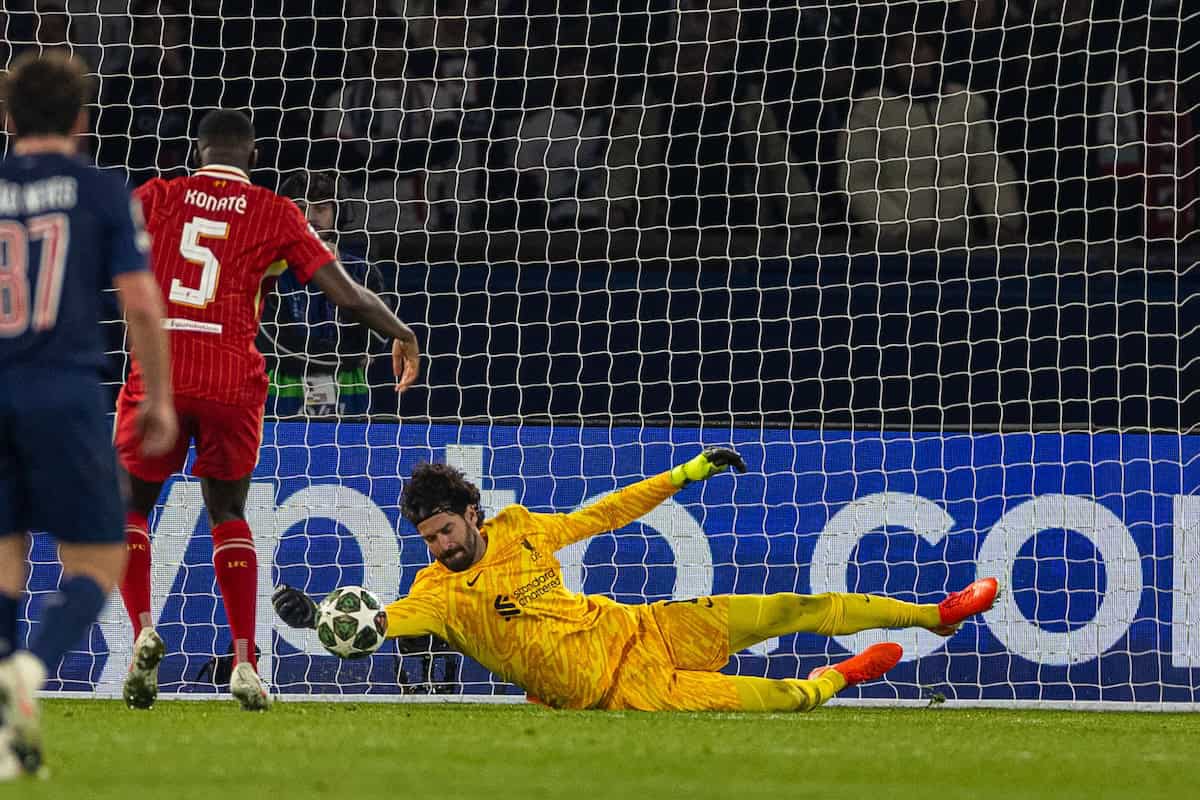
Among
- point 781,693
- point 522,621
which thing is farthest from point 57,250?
point 781,693

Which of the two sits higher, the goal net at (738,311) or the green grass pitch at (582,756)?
the goal net at (738,311)

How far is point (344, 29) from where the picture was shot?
10.5m

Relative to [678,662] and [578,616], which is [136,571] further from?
[678,662]

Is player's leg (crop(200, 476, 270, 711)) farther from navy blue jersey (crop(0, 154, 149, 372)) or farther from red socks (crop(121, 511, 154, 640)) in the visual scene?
navy blue jersey (crop(0, 154, 149, 372))

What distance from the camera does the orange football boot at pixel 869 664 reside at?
7238 millimetres

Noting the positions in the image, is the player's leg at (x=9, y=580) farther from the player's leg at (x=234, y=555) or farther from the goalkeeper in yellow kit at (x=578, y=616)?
the goalkeeper in yellow kit at (x=578, y=616)

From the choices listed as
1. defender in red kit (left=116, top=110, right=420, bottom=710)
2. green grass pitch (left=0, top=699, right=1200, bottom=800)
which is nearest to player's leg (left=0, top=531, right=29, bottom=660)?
green grass pitch (left=0, top=699, right=1200, bottom=800)

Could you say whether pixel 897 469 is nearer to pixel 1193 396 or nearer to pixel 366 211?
pixel 1193 396

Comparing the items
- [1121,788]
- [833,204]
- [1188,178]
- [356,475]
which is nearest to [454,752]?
[1121,788]

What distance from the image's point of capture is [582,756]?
15.3ft

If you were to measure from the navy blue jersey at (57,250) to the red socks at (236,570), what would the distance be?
2.32 m

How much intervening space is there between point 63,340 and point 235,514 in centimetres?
242

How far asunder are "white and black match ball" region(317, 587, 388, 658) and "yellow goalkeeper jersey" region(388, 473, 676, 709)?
0.69 feet

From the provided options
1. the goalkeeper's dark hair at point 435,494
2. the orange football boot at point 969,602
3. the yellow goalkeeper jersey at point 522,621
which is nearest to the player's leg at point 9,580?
the yellow goalkeeper jersey at point 522,621
